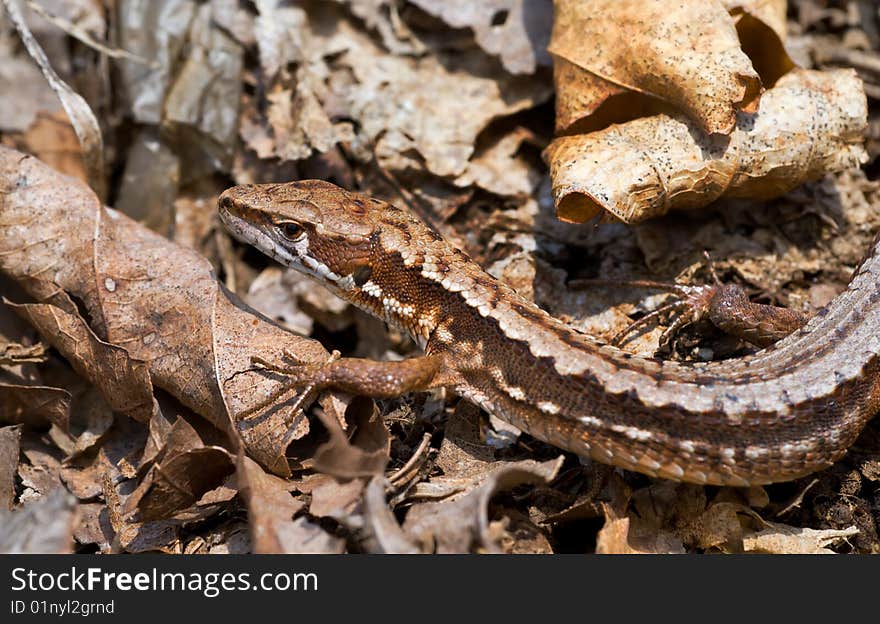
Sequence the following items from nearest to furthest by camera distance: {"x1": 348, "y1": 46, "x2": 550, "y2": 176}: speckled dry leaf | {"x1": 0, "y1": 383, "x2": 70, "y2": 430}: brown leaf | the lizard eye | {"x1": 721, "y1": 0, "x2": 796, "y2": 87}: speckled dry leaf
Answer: {"x1": 0, "y1": 383, "x2": 70, "y2": 430}: brown leaf < the lizard eye < {"x1": 721, "y1": 0, "x2": 796, "y2": 87}: speckled dry leaf < {"x1": 348, "y1": 46, "x2": 550, "y2": 176}: speckled dry leaf

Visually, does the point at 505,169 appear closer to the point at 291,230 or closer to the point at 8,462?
the point at 291,230

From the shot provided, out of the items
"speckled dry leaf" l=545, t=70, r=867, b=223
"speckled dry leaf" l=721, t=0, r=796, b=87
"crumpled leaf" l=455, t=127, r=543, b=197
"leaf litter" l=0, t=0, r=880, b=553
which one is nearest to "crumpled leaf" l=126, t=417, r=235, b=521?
"leaf litter" l=0, t=0, r=880, b=553

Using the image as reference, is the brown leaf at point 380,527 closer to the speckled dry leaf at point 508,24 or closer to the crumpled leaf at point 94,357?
the crumpled leaf at point 94,357

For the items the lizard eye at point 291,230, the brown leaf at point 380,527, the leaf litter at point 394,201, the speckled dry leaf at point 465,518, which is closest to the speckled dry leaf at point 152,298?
the leaf litter at point 394,201

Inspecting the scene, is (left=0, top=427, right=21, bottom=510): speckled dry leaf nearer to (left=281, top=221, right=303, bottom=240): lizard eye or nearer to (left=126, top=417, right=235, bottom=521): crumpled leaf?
(left=126, top=417, right=235, bottom=521): crumpled leaf

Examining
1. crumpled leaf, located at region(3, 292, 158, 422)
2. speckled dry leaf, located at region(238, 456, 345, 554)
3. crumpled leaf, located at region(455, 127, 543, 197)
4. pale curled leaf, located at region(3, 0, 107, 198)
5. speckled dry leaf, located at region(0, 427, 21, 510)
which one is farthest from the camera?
crumpled leaf, located at region(455, 127, 543, 197)
